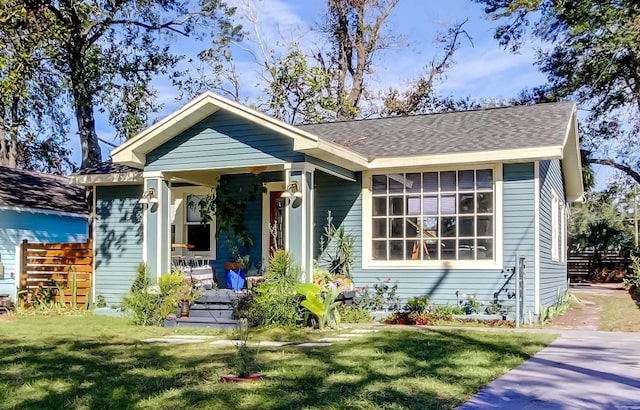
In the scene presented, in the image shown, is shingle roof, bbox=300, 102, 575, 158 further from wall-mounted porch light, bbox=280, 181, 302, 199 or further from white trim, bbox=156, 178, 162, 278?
white trim, bbox=156, 178, 162, 278

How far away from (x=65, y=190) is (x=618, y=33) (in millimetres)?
17445

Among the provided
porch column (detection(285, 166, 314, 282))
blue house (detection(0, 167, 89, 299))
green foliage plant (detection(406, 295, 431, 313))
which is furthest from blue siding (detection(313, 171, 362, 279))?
blue house (detection(0, 167, 89, 299))

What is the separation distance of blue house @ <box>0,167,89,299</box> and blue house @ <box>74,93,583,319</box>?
4191mm

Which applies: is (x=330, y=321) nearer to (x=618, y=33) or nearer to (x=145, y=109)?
(x=145, y=109)

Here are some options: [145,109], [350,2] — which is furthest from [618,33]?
[145,109]

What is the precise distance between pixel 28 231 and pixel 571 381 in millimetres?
14135

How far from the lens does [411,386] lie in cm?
534

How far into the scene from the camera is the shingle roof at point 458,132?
35.9ft

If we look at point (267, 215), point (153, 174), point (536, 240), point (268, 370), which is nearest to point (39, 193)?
point (153, 174)

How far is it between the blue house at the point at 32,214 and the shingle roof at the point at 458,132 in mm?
6511

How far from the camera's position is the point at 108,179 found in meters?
13.4

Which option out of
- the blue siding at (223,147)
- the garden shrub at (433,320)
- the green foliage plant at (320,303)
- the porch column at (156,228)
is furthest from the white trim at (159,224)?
the garden shrub at (433,320)

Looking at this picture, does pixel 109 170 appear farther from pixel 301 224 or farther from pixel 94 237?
pixel 301 224

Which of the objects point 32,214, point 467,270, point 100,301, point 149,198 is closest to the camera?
point 467,270
